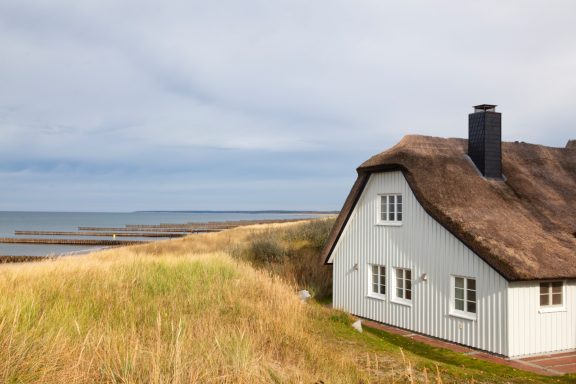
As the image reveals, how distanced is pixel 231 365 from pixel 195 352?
705 mm

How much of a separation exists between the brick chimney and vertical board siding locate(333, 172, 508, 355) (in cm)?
259

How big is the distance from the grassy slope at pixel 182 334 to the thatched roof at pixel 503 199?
2946 mm

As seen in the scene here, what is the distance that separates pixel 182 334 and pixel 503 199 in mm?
11167

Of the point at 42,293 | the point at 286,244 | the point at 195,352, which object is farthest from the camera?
the point at 286,244

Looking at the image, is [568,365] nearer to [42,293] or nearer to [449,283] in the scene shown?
[449,283]

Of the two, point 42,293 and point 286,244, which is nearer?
point 42,293

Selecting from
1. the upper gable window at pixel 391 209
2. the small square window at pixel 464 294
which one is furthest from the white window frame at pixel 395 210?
the small square window at pixel 464 294

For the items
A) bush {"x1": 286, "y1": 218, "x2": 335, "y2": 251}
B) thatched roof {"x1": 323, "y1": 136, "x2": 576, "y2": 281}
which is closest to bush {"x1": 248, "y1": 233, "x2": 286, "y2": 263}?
bush {"x1": 286, "y1": 218, "x2": 335, "y2": 251}

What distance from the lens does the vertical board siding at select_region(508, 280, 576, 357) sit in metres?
13.0

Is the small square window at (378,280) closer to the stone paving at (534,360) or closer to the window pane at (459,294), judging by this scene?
the stone paving at (534,360)

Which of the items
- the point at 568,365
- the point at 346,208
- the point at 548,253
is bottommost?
the point at 568,365

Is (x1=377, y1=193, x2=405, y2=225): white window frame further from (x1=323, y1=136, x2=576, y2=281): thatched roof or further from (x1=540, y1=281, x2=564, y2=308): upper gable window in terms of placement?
(x1=540, y1=281, x2=564, y2=308): upper gable window

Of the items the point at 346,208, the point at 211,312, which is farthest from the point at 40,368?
the point at 346,208

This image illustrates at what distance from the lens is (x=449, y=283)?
14602mm
